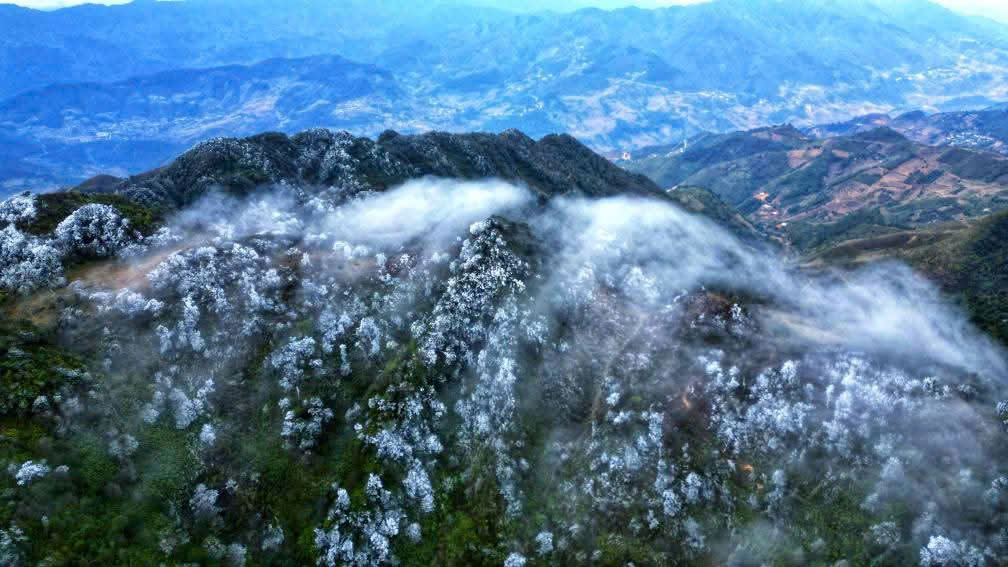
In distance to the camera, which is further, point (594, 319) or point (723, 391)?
point (594, 319)

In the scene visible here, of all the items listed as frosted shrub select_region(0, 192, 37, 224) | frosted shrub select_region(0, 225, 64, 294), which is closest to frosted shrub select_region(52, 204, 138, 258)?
frosted shrub select_region(0, 225, 64, 294)

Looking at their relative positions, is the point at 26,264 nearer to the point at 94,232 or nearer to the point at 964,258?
the point at 94,232

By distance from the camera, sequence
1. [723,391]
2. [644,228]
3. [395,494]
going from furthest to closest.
A: [644,228], [723,391], [395,494]

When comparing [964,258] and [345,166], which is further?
[345,166]

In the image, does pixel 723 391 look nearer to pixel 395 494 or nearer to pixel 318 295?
pixel 395 494

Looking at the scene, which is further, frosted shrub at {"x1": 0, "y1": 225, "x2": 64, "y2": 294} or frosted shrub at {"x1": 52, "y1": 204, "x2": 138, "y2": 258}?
frosted shrub at {"x1": 52, "y1": 204, "x2": 138, "y2": 258}

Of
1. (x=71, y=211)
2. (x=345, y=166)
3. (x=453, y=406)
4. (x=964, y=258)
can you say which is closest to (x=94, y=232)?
(x=71, y=211)

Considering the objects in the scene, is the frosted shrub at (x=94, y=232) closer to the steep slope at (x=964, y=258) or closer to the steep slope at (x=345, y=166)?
the steep slope at (x=345, y=166)

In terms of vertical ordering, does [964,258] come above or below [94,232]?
below

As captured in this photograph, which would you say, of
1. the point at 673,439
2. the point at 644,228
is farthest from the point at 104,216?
the point at 644,228

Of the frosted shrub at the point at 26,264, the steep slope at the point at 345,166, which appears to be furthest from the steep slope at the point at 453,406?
the steep slope at the point at 345,166

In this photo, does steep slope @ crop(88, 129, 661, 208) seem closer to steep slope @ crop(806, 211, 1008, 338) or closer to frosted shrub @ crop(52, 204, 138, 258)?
frosted shrub @ crop(52, 204, 138, 258)
